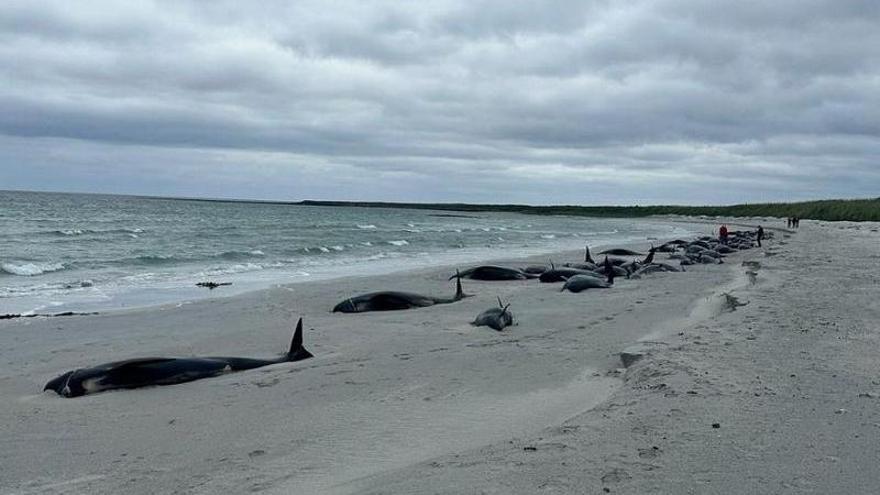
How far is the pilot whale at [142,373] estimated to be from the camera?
7590 mm

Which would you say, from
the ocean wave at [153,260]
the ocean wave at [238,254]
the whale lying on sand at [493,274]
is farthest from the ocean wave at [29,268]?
the whale lying on sand at [493,274]

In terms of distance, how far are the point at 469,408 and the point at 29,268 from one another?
66.6ft

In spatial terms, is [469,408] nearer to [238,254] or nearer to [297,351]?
[297,351]

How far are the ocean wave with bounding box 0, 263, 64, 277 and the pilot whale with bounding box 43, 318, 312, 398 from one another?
1564 cm

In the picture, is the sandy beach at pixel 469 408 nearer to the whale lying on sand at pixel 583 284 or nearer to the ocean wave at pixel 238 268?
the whale lying on sand at pixel 583 284

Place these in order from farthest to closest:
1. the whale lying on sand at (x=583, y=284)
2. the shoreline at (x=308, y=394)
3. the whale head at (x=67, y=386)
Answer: the whale lying on sand at (x=583, y=284)
the whale head at (x=67, y=386)
the shoreline at (x=308, y=394)

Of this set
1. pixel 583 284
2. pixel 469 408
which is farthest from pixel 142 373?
pixel 583 284

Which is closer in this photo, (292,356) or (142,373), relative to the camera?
(142,373)

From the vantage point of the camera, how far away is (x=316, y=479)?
488 cm

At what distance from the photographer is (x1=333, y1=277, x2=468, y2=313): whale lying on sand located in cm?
1383

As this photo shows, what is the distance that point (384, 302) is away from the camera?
1427 centimetres

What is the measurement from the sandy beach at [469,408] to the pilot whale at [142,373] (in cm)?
27

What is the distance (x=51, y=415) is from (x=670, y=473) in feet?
17.4

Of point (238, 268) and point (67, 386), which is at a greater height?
point (67, 386)
